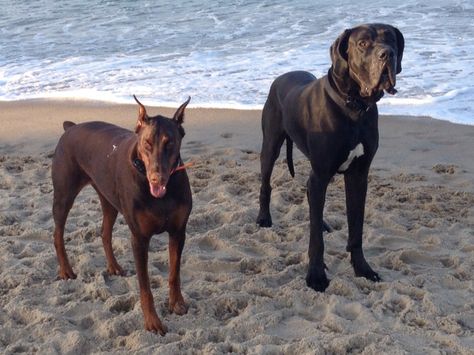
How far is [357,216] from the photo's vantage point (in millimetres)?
4781

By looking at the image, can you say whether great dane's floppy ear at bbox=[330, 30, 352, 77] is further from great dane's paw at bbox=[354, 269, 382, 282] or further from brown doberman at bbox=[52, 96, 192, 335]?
great dane's paw at bbox=[354, 269, 382, 282]

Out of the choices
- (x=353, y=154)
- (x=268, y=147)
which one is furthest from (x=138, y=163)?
(x=268, y=147)

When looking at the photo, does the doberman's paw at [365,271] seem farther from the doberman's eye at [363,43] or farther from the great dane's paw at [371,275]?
the doberman's eye at [363,43]

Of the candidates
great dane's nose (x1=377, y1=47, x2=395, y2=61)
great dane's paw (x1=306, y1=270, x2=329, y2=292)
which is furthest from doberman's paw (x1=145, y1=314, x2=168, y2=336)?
great dane's nose (x1=377, y1=47, x2=395, y2=61)

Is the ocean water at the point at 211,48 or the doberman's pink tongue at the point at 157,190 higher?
the doberman's pink tongue at the point at 157,190

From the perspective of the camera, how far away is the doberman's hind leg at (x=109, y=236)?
15.5ft

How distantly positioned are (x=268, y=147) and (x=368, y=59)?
1.59m

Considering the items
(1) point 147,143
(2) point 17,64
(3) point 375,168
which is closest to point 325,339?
(1) point 147,143

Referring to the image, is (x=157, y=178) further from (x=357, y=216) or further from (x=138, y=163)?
(x=357, y=216)

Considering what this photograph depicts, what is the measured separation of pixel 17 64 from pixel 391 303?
31.1 ft

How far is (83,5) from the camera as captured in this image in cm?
1841

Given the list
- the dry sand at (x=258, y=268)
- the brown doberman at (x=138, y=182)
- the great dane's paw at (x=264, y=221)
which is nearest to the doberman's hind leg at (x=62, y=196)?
the brown doberman at (x=138, y=182)

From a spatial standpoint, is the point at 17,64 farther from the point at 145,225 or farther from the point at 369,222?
the point at 145,225

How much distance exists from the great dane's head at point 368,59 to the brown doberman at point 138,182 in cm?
106
